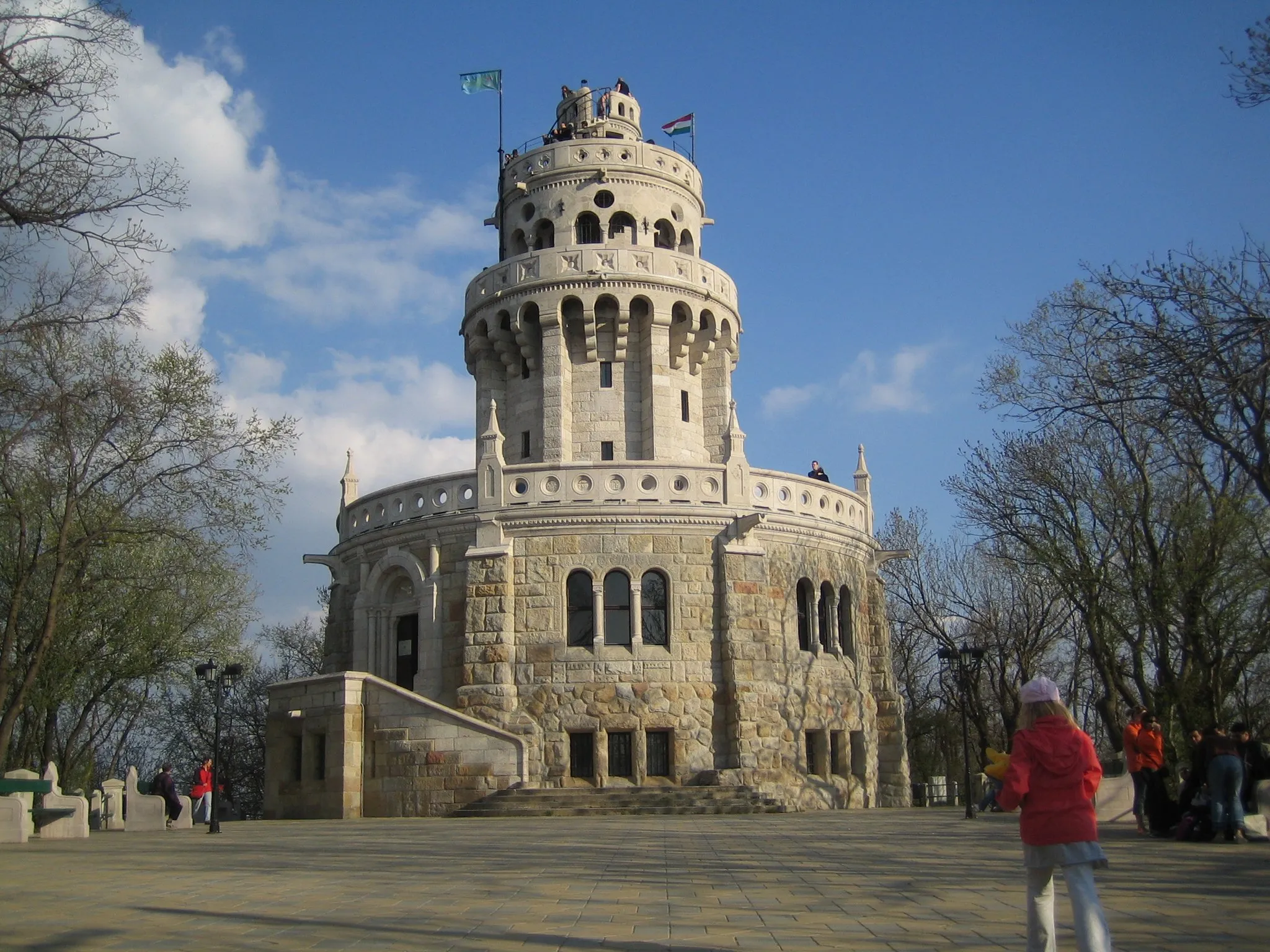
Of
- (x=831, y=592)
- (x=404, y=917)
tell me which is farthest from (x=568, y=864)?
(x=831, y=592)

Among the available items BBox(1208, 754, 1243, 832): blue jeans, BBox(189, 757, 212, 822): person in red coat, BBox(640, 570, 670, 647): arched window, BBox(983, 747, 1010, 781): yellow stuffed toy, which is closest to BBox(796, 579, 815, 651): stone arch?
BBox(640, 570, 670, 647): arched window

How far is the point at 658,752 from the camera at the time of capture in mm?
28078

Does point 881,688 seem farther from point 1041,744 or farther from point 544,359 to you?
point 1041,744

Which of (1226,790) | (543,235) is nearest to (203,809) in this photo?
(543,235)

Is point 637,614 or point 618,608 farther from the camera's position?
point 618,608

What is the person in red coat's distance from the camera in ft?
84.0

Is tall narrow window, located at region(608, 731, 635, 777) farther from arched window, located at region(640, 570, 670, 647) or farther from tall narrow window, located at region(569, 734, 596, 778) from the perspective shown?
arched window, located at region(640, 570, 670, 647)

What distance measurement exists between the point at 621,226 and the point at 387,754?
1755 cm

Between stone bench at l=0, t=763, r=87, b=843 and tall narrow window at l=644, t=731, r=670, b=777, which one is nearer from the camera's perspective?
stone bench at l=0, t=763, r=87, b=843

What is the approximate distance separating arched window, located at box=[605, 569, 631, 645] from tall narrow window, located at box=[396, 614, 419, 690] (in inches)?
202

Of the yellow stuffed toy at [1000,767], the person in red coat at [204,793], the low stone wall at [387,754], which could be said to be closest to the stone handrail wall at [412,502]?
the low stone wall at [387,754]

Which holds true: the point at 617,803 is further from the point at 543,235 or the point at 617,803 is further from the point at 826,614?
the point at 543,235

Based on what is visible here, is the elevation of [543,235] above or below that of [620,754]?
above

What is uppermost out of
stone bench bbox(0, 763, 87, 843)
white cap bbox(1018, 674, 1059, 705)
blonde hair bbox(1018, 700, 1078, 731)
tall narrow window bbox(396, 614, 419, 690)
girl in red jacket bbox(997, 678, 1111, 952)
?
tall narrow window bbox(396, 614, 419, 690)
